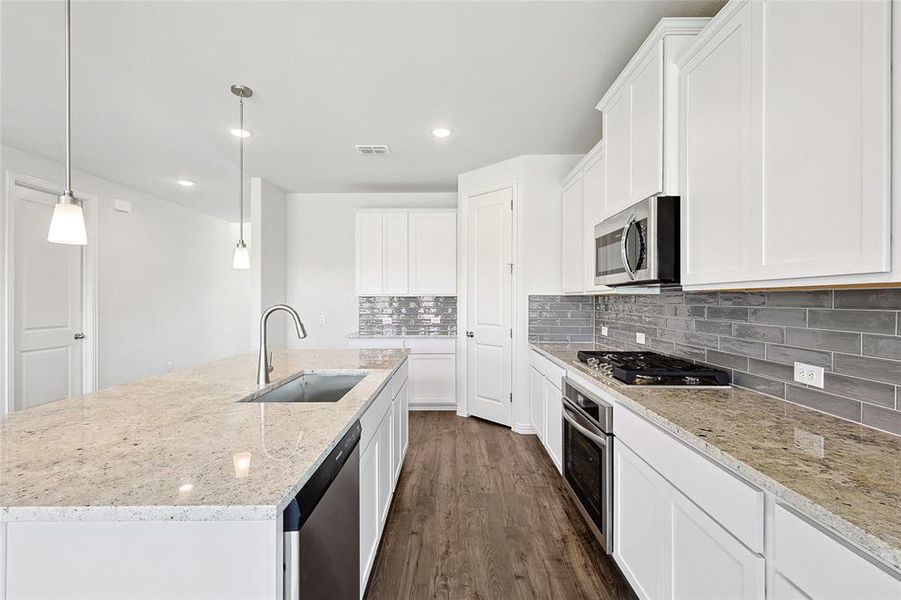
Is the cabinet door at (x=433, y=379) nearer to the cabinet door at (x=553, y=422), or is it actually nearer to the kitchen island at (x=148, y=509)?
the cabinet door at (x=553, y=422)

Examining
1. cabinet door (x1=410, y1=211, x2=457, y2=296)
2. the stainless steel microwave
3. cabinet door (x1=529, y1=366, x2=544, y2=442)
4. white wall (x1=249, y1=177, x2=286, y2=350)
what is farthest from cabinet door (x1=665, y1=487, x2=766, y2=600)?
white wall (x1=249, y1=177, x2=286, y2=350)

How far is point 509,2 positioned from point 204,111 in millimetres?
2299

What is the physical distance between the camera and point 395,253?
477 centimetres

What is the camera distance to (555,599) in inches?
68.0

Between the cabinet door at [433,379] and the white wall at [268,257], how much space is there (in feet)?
5.63

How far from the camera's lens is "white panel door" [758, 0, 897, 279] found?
2.97 feet

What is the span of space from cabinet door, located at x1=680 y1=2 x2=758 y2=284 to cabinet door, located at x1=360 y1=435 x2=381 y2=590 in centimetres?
154

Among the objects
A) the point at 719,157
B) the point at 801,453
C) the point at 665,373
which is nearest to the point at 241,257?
the point at 665,373

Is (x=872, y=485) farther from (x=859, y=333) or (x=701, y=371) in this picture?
(x=701, y=371)

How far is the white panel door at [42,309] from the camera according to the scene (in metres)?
3.72

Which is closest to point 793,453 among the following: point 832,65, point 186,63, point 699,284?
point 699,284

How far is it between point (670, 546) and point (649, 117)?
1.75 m

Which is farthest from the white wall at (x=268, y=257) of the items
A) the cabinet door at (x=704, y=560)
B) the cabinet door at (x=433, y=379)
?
the cabinet door at (x=704, y=560)

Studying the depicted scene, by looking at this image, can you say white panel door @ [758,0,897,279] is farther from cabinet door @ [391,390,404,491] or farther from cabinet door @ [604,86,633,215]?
cabinet door @ [391,390,404,491]
